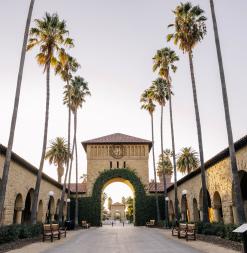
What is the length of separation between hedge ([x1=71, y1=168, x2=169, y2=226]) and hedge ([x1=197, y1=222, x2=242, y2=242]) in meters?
23.1

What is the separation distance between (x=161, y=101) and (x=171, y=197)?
14282 mm

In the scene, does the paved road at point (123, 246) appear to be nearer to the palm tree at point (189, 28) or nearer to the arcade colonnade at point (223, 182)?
the arcade colonnade at point (223, 182)

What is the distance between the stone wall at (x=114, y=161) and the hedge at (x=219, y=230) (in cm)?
2422

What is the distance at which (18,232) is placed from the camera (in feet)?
50.2

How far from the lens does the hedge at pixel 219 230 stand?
13575 millimetres

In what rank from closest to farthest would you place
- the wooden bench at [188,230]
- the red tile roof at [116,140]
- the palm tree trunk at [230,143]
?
1. the palm tree trunk at [230,143]
2. the wooden bench at [188,230]
3. the red tile roof at [116,140]

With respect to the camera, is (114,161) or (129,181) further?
(114,161)

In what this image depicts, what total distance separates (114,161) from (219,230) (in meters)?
28.9

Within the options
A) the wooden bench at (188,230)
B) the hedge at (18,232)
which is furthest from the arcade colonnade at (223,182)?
the hedge at (18,232)

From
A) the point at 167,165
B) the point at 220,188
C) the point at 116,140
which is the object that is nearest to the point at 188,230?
the point at 220,188

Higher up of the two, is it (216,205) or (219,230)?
(216,205)

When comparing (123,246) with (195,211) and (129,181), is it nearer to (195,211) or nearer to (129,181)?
(195,211)

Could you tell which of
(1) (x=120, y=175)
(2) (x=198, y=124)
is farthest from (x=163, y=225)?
(2) (x=198, y=124)

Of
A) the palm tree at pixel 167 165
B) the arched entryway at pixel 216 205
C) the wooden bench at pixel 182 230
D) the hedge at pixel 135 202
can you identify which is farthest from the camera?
the palm tree at pixel 167 165
